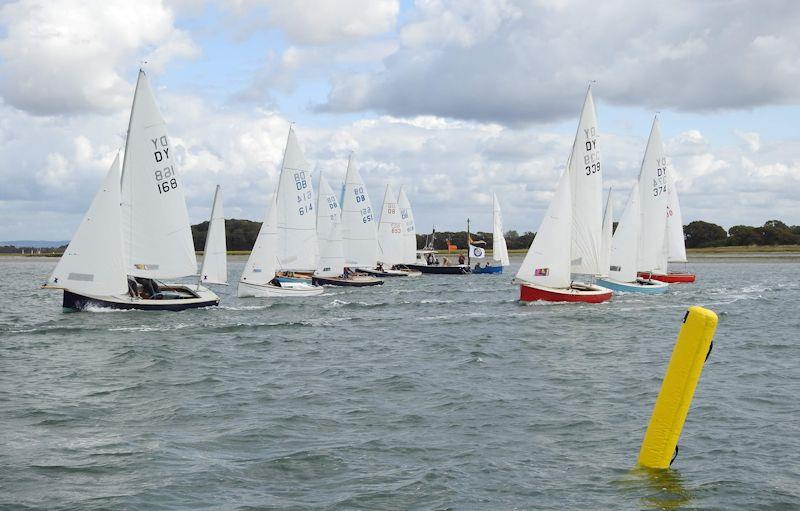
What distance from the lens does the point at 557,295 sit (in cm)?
3931

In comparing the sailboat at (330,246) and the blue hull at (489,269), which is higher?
the sailboat at (330,246)

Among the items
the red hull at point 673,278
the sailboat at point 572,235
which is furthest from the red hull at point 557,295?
the red hull at point 673,278

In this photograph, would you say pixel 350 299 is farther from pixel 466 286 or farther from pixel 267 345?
pixel 267 345

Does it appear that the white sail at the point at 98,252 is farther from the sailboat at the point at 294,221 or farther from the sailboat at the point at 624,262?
the sailboat at the point at 624,262

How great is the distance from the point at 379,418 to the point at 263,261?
30.6 metres

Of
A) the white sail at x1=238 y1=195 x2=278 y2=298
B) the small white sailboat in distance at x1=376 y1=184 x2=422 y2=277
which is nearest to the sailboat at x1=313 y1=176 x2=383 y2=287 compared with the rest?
the white sail at x1=238 y1=195 x2=278 y2=298

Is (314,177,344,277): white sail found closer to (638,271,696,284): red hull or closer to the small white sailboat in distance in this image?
the small white sailboat in distance

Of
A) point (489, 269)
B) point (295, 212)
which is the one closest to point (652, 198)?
point (295, 212)

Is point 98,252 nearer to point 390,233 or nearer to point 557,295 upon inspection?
point 557,295

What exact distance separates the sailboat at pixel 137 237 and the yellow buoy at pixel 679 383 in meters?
26.4

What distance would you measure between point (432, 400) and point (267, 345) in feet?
35.3

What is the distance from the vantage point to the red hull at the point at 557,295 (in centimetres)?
3925

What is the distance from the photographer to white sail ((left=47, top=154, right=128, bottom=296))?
32.7m

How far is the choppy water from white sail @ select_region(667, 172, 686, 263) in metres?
42.2
